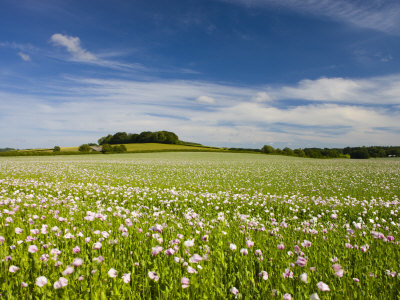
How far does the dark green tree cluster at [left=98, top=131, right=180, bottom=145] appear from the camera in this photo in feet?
317

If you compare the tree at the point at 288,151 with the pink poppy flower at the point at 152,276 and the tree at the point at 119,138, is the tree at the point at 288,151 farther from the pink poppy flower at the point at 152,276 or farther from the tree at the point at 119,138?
the pink poppy flower at the point at 152,276

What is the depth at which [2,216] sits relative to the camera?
A: 5.10 m

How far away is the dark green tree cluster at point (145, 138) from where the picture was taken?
96512 millimetres

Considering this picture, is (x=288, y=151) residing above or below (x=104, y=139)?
below

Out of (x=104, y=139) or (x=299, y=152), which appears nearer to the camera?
(x=299, y=152)

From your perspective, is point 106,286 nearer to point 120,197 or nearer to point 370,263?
point 370,263

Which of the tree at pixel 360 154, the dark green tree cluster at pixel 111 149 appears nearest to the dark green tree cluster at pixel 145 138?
the dark green tree cluster at pixel 111 149

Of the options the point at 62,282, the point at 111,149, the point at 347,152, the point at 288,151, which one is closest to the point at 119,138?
the point at 111,149

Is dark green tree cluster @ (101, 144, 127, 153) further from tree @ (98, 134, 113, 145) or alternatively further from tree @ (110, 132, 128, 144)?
tree @ (98, 134, 113, 145)

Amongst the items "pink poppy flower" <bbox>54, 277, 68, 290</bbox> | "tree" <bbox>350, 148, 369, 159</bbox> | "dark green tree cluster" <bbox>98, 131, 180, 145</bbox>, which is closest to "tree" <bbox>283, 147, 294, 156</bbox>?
"tree" <bbox>350, 148, 369, 159</bbox>

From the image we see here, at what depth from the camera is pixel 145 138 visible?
99750 mm

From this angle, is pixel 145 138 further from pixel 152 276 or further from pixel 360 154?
pixel 152 276

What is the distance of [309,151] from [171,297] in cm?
9975

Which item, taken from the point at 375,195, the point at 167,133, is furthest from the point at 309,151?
the point at 375,195
